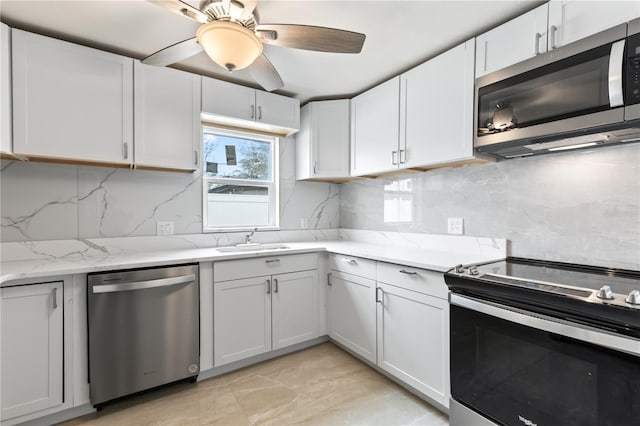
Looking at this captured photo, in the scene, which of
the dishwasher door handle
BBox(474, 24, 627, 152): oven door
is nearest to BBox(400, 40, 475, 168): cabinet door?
BBox(474, 24, 627, 152): oven door

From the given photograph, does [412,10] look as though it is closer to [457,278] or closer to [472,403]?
[457,278]

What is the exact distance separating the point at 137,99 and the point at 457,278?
7.85 ft

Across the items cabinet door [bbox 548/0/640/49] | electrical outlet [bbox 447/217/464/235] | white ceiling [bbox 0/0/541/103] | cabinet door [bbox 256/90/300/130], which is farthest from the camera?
cabinet door [bbox 256/90/300/130]

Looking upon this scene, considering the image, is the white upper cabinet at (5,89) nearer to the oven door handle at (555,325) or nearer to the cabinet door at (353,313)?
the cabinet door at (353,313)

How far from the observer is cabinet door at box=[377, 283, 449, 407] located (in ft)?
5.78

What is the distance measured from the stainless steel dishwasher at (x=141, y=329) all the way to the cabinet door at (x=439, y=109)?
183 cm

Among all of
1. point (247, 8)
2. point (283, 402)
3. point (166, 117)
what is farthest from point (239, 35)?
point (283, 402)

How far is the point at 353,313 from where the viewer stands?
244 cm

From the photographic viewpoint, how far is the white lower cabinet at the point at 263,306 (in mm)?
2234

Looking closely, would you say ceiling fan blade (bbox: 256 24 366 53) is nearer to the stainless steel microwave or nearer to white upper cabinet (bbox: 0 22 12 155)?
the stainless steel microwave

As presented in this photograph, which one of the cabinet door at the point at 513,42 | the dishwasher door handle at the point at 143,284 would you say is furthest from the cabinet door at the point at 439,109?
the dishwasher door handle at the point at 143,284

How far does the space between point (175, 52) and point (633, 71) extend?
210 centimetres

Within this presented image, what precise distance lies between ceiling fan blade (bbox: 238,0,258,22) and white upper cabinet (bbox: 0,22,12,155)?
143 cm

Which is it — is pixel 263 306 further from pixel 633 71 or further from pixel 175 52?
pixel 633 71
